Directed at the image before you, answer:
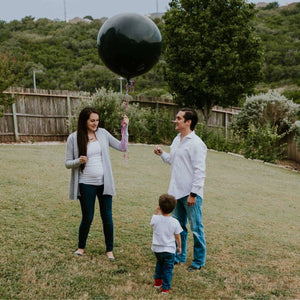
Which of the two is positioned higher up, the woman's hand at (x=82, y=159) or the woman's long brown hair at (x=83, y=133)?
the woman's long brown hair at (x=83, y=133)

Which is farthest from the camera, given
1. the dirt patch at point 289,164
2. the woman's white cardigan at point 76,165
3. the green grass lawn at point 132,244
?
the dirt patch at point 289,164

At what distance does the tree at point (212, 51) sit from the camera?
1516cm

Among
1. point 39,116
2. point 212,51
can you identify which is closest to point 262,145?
point 212,51

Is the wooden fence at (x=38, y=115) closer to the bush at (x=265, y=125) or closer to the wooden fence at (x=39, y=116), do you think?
the wooden fence at (x=39, y=116)

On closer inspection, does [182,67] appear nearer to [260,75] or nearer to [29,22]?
[260,75]

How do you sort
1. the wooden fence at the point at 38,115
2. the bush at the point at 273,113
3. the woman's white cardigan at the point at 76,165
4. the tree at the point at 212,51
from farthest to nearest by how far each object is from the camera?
the bush at the point at 273,113, the tree at the point at 212,51, the wooden fence at the point at 38,115, the woman's white cardigan at the point at 76,165

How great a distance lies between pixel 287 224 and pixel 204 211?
1.48 m

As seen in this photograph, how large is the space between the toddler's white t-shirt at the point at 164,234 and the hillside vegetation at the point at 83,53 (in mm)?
23238

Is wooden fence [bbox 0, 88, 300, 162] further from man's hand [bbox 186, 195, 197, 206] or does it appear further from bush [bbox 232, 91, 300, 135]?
man's hand [bbox 186, 195, 197, 206]

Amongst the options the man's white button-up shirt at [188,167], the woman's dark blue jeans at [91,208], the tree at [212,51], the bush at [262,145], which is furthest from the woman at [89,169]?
the tree at [212,51]

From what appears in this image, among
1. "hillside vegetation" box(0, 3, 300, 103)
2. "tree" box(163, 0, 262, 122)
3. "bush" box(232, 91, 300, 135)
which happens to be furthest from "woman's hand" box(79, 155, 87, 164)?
"hillside vegetation" box(0, 3, 300, 103)

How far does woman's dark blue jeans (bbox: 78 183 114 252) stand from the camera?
11.3 feet

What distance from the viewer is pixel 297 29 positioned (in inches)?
1323

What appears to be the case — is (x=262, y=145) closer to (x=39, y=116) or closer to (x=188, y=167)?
(x=39, y=116)
